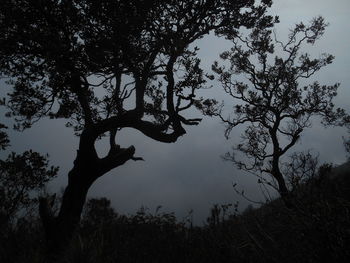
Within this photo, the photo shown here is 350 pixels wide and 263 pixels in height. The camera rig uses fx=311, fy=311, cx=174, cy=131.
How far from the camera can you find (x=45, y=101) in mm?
11727

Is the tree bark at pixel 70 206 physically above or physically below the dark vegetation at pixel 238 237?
above

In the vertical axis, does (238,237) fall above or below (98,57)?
below

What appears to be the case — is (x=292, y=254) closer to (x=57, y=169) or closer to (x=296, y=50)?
(x=57, y=169)

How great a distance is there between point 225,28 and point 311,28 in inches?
385

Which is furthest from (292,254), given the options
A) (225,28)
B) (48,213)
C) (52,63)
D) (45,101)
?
(45,101)

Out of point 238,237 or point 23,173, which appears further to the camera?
point 23,173

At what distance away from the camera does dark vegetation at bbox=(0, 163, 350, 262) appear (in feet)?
9.54

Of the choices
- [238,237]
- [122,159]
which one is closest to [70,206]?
[122,159]

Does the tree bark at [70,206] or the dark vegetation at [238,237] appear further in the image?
the tree bark at [70,206]

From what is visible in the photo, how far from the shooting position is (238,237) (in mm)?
4090

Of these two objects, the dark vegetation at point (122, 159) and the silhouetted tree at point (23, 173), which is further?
the silhouetted tree at point (23, 173)

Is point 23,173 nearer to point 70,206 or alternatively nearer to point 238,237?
point 70,206

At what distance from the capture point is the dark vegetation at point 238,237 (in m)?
2.91

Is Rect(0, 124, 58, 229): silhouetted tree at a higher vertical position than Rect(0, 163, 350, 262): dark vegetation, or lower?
higher
